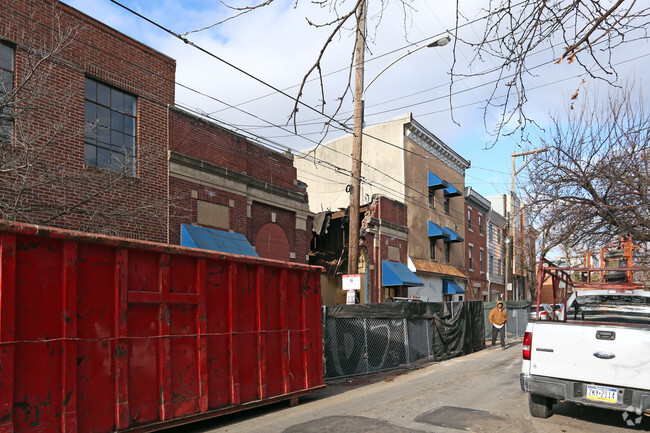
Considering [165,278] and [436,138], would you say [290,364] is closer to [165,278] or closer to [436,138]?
[165,278]

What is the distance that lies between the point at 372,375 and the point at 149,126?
8.71 metres

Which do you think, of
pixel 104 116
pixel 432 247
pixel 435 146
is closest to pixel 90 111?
pixel 104 116

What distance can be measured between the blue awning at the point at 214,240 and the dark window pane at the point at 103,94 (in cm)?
374

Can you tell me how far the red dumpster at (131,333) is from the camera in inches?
209

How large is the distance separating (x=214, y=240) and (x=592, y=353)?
1061 centimetres

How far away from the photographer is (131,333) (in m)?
6.34

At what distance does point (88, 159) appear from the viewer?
40.8ft

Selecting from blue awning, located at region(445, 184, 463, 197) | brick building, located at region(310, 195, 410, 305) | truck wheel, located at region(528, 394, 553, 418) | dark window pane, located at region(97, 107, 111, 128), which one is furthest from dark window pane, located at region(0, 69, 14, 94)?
blue awning, located at region(445, 184, 463, 197)

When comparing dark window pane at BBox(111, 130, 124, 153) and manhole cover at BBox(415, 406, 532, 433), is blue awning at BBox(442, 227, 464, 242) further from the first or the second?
manhole cover at BBox(415, 406, 532, 433)

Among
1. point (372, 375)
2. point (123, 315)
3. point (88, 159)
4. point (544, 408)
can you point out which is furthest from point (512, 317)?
point (123, 315)

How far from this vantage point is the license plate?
656 cm

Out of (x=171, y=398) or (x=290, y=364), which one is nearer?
(x=171, y=398)

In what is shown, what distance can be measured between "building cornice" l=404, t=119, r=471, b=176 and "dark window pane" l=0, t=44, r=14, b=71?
21.4 m

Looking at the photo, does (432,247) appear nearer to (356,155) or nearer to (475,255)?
(475,255)
